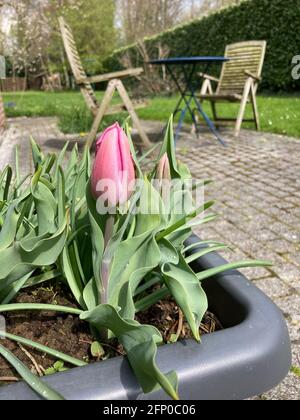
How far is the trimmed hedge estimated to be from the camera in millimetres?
10422

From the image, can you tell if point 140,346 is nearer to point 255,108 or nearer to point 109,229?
point 109,229

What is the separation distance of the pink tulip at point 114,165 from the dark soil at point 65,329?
0.36 meters

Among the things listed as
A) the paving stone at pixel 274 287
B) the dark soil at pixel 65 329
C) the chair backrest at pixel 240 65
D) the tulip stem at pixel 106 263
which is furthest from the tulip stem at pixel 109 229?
the chair backrest at pixel 240 65

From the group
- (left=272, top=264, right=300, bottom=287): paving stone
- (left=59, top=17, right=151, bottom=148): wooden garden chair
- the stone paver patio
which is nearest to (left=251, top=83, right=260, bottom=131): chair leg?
the stone paver patio

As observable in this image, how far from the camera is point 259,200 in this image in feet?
11.3

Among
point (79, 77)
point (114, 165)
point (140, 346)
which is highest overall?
point (79, 77)

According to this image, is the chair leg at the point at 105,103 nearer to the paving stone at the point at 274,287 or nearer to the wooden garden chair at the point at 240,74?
the wooden garden chair at the point at 240,74

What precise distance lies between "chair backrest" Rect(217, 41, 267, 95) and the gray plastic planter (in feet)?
18.8

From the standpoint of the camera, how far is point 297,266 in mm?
2361

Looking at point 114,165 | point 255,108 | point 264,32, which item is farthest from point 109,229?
point 264,32

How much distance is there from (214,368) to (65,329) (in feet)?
1.25

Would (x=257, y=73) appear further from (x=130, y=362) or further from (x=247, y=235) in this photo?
(x=130, y=362)

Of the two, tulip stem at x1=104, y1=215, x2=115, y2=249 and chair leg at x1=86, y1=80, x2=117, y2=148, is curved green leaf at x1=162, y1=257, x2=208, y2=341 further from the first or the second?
chair leg at x1=86, y1=80, x2=117, y2=148

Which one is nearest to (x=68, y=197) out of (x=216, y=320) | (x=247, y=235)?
(x=216, y=320)
